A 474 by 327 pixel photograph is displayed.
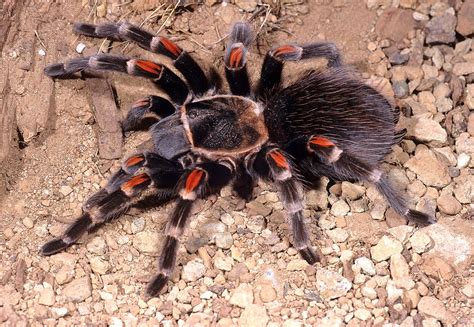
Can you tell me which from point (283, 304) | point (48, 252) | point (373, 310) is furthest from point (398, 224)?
point (48, 252)

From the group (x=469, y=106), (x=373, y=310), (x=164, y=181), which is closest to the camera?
(x=373, y=310)

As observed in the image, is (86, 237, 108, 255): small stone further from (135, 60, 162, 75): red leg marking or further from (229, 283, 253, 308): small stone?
(135, 60, 162, 75): red leg marking

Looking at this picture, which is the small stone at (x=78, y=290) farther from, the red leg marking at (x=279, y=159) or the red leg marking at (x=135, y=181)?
the red leg marking at (x=279, y=159)

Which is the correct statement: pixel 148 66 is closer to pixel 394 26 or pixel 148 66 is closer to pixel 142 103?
pixel 142 103

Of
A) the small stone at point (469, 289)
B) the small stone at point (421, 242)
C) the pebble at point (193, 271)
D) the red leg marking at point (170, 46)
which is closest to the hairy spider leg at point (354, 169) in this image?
the small stone at point (421, 242)

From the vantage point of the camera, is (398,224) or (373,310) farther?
(398,224)

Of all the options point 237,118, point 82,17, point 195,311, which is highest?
point 82,17

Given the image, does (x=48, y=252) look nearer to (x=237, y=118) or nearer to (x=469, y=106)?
(x=237, y=118)
